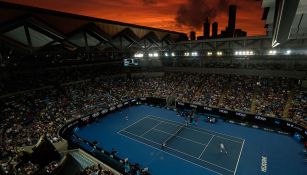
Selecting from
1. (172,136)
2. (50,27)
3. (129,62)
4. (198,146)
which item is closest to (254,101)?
(198,146)

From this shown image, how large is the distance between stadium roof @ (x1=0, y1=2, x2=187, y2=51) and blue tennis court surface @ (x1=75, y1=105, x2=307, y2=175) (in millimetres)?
14115

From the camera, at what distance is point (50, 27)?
22281 millimetres

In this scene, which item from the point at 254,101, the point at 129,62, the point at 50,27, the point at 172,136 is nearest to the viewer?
the point at 50,27

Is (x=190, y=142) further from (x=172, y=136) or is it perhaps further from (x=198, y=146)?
(x=172, y=136)

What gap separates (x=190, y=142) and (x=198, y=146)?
1248 millimetres

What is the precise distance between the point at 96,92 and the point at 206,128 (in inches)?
906

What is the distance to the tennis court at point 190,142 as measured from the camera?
1841 cm

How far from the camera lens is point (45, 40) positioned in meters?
27.4

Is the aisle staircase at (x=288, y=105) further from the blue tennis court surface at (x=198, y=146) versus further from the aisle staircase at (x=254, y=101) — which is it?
the blue tennis court surface at (x=198, y=146)

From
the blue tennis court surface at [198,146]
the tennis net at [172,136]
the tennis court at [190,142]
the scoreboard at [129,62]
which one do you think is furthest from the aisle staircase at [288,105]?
the scoreboard at [129,62]

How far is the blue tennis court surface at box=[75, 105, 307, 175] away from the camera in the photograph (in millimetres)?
17406

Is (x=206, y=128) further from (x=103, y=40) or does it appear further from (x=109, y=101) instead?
(x=103, y=40)

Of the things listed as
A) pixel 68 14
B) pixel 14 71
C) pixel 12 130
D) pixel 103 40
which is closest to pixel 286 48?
pixel 103 40

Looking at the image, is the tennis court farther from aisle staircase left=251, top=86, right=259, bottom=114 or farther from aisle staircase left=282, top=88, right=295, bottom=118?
aisle staircase left=282, top=88, right=295, bottom=118
